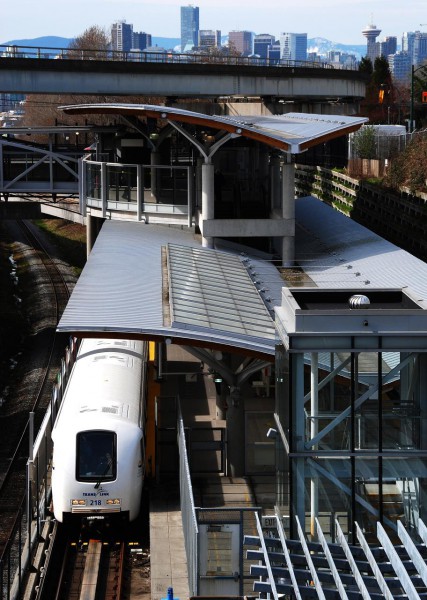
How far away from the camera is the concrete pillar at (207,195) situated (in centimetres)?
2798

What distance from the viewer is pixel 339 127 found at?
27812 millimetres

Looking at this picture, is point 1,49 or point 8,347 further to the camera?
point 1,49

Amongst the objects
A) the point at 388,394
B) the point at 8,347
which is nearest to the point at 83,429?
the point at 388,394

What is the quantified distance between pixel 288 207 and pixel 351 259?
2.03m

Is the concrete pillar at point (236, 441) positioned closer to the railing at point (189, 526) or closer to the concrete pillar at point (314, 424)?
the railing at point (189, 526)

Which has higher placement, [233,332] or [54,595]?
[233,332]

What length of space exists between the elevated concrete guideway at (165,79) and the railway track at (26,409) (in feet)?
26.8

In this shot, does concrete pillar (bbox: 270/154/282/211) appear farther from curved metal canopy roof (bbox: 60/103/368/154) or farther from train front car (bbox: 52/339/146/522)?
train front car (bbox: 52/339/146/522)

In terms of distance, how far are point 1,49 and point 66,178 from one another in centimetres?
1050

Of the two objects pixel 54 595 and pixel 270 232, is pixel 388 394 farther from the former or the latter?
pixel 270 232

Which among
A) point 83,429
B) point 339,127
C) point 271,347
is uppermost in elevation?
point 339,127

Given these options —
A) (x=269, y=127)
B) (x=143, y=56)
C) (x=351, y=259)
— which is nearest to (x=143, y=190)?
(x=269, y=127)

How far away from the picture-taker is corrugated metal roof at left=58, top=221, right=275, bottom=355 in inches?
736

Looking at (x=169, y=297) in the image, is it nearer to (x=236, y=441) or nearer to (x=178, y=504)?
(x=236, y=441)
